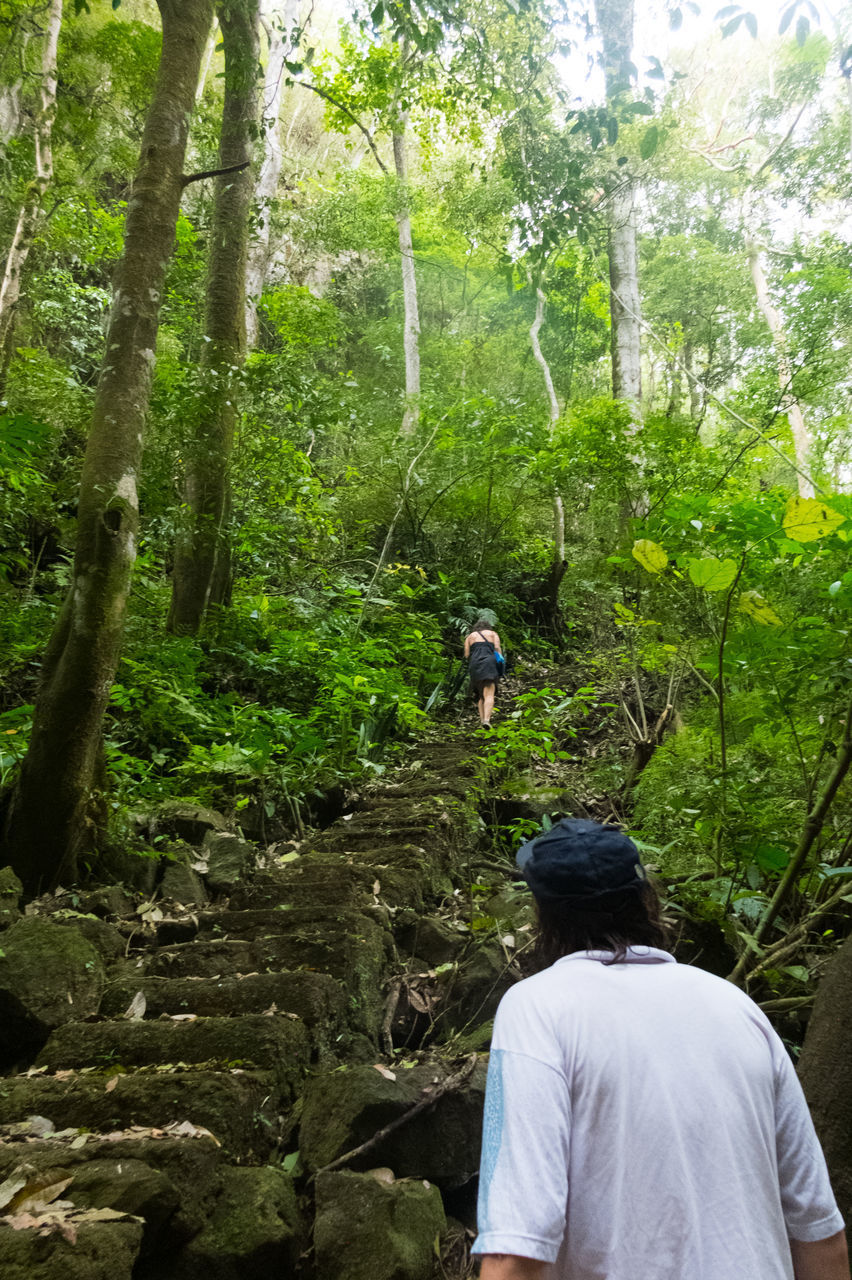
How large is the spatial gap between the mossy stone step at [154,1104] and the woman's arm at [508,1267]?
0.99 meters

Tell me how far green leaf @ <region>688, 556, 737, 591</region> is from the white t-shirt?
6.10ft

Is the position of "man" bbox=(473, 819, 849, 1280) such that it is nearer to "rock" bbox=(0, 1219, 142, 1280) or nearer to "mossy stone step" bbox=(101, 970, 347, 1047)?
"rock" bbox=(0, 1219, 142, 1280)

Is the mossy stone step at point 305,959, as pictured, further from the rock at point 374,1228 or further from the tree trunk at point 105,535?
the tree trunk at point 105,535

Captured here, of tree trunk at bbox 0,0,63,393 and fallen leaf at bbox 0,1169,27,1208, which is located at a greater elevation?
tree trunk at bbox 0,0,63,393

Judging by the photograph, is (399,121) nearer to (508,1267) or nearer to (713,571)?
(713,571)

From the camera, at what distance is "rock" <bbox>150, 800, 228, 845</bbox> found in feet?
14.7

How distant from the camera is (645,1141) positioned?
1218 mm

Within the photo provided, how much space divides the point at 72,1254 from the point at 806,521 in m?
3.11

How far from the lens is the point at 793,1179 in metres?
1.34

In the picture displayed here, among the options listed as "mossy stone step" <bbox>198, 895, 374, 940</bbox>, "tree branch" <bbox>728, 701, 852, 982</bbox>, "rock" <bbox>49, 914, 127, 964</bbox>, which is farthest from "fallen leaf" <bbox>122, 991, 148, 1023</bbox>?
"tree branch" <bbox>728, 701, 852, 982</bbox>

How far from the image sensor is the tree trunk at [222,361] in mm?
6285

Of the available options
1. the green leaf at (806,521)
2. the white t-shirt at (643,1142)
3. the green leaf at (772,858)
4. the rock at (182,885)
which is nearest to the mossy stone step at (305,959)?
the rock at (182,885)

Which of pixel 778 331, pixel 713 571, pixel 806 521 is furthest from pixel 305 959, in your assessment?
pixel 778 331

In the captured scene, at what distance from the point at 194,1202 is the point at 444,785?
13.0ft
